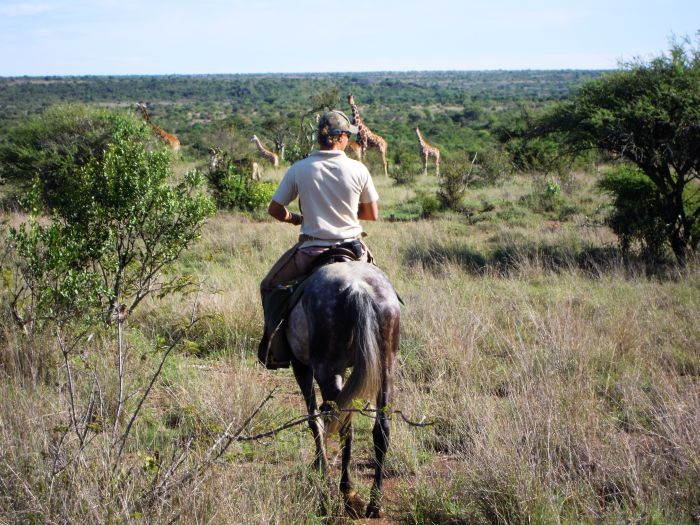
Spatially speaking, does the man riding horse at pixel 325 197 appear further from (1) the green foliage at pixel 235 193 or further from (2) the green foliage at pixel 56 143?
(1) the green foliage at pixel 235 193

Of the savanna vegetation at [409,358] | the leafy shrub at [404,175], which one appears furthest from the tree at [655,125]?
the leafy shrub at [404,175]

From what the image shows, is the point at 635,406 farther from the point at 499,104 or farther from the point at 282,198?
the point at 499,104

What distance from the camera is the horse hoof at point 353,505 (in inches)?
142

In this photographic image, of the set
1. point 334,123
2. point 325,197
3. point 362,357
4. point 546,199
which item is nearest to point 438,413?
point 362,357

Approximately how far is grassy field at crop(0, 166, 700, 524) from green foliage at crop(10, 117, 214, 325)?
0.40 metres

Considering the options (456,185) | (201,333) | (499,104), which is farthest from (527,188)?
(499,104)

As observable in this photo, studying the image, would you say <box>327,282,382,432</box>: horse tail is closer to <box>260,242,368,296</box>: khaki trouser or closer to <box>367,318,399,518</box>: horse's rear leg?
<box>367,318,399,518</box>: horse's rear leg

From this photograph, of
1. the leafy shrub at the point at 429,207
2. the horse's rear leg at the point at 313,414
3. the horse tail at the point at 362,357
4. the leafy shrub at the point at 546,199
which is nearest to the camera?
the horse tail at the point at 362,357

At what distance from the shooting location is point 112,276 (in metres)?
6.34

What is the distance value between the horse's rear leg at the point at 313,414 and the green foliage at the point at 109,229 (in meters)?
1.74

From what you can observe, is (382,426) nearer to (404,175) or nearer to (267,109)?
(404,175)

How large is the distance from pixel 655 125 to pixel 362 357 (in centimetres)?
793

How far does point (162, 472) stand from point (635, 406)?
3.32 metres

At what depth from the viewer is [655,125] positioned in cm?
951
